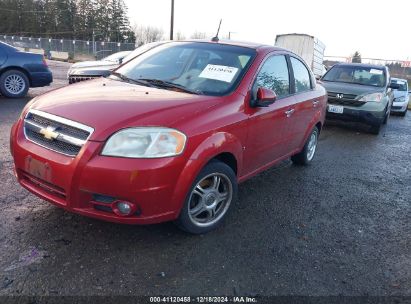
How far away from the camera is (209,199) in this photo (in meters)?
3.26

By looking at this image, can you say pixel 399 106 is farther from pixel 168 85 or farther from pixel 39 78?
pixel 168 85

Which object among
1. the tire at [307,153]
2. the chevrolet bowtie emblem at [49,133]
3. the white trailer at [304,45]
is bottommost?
the tire at [307,153]

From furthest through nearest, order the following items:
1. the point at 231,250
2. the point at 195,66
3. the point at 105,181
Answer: the point at 195,66 → the point at 231,250 → the point at 105,181

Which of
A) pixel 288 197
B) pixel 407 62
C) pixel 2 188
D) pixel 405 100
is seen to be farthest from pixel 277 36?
pixel 407 62

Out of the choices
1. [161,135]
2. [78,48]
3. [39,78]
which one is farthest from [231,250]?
[78,48]

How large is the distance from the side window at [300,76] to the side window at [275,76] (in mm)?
288

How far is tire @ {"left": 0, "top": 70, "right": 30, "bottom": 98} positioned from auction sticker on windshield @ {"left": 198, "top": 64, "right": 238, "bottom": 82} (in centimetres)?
721

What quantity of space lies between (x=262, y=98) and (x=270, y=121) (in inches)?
19.9

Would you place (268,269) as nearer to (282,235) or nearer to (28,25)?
(282,235)

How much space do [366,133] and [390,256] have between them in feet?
21.4

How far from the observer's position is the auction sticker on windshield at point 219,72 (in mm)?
3530

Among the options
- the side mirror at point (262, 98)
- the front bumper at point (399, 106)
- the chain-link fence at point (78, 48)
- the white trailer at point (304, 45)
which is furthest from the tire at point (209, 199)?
the chain-link fence at point (78, 48)

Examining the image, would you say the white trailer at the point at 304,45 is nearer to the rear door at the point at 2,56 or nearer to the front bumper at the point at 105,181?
the rear door at the point at 2,56

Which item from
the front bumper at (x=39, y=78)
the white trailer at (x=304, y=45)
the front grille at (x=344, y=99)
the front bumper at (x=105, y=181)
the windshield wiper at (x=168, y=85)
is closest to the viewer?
the front bumper at (x=105, y=181)
